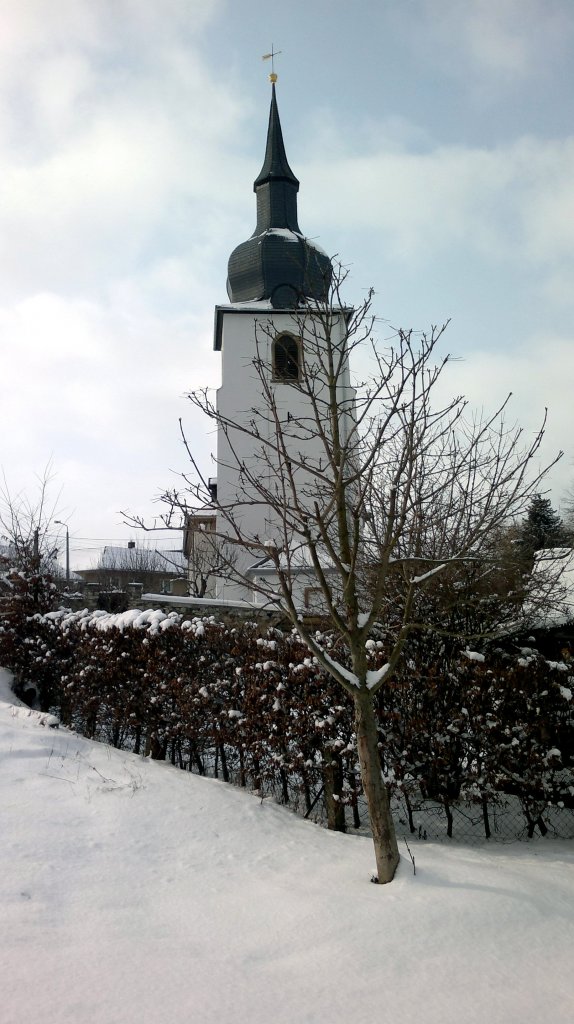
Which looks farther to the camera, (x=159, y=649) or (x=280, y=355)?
(x=280, y=355)

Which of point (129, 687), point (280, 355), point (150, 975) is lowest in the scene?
point (150, 975)

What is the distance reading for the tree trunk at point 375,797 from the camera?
4.24 m

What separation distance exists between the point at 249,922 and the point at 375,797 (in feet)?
3.29

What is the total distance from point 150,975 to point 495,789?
365 cm

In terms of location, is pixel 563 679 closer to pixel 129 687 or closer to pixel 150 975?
pixel 150 975

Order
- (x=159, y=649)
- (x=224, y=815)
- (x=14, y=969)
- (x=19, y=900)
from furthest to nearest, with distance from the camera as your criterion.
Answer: (x=159, y=649)
(x=224, y=815)
(x=19, y=900)
(x=14, y=969)

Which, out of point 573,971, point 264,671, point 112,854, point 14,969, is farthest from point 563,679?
point 14,969

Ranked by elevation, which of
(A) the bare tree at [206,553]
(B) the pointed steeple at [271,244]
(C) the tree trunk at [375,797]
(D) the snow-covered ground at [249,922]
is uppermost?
(B) the pointed steeple at [271,244]

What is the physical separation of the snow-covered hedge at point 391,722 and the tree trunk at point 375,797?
1.53m

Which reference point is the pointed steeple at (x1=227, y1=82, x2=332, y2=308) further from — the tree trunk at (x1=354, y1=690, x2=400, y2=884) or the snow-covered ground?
the tree trunk at (x1=354, y1=690, x2=400, y2=884)

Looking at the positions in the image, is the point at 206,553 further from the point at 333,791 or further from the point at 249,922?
the point at 249,922

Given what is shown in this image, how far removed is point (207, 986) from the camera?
305cm

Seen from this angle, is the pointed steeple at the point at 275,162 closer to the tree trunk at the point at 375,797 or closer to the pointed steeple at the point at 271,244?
the pointed steeple at the point at 271,244

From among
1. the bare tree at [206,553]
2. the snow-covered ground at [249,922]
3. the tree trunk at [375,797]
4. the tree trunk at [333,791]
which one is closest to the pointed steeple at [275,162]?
the bare tree at [206,553]
